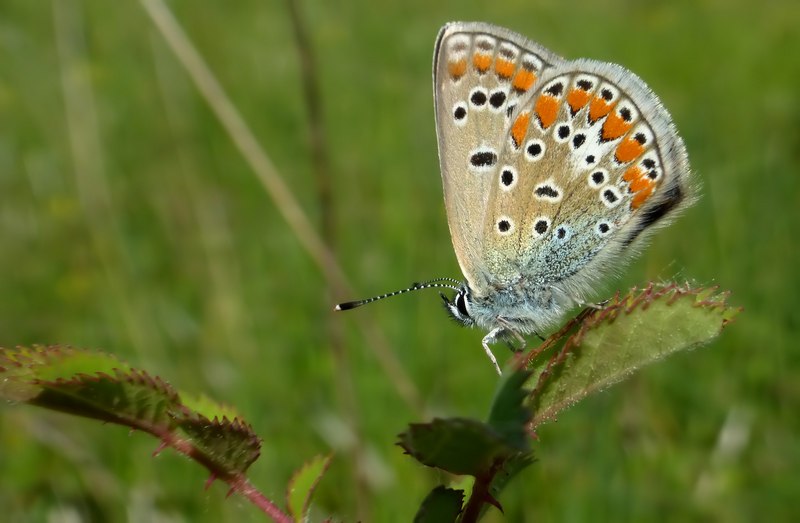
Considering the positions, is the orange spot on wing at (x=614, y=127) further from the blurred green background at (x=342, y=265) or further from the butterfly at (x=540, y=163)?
the blurred green background at (x=342, y=265)

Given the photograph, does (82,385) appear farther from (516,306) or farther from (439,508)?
(516,306)

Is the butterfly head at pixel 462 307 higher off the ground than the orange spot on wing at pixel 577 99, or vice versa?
the orange spot on wing at pixel 577 99

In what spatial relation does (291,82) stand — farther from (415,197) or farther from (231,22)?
(415,197)

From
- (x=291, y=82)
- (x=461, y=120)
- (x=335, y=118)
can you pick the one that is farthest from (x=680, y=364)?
(x=291, y=82)

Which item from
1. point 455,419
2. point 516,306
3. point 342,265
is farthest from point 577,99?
point 342,265

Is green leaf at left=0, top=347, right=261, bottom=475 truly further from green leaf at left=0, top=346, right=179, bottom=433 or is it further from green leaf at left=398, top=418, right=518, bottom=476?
green leaf at left=398, top=418, right=518, bottom=476

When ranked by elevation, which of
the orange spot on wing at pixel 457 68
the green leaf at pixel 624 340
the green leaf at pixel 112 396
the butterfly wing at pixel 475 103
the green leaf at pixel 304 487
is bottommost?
the green leaf at pixel 624 340

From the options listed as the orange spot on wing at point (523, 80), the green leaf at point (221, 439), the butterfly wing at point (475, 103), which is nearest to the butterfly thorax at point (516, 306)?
the butterfly wing at point (475, 103)

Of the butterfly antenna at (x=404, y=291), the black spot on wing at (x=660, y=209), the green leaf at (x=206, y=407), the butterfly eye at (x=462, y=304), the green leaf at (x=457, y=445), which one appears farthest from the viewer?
the butterfly eye at (x=462, y=304)
